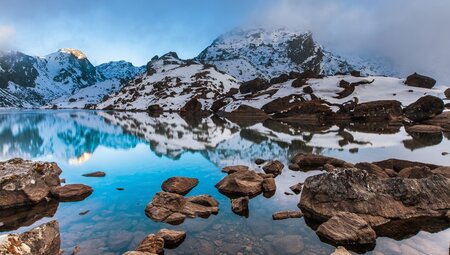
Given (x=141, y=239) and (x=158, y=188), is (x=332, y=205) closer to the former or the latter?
(x=141, y=239)

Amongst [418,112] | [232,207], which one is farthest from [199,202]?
[418,112]

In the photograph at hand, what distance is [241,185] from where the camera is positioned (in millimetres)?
20984

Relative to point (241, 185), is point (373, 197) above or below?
above

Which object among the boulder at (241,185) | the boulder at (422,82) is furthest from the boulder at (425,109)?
the boulder at (241,185)

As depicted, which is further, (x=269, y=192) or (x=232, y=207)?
(x=269, y=192)

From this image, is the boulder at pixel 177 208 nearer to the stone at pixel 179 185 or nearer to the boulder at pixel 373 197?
the stone at pixel 179 185

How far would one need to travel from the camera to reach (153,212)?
1694cm

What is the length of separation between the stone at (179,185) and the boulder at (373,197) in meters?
7.88

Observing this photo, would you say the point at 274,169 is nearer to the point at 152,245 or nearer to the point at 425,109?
the point at 152,245

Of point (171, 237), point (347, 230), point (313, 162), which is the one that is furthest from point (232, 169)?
point (347, 230)

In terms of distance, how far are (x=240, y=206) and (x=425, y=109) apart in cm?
8005

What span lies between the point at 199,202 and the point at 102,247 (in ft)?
20.6

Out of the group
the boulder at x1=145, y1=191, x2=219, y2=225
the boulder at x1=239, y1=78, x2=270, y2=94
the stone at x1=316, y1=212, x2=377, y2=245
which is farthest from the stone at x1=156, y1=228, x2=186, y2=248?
the boulder at x1=239, y1=78, x2=270, y2=94

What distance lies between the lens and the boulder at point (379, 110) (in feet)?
282
